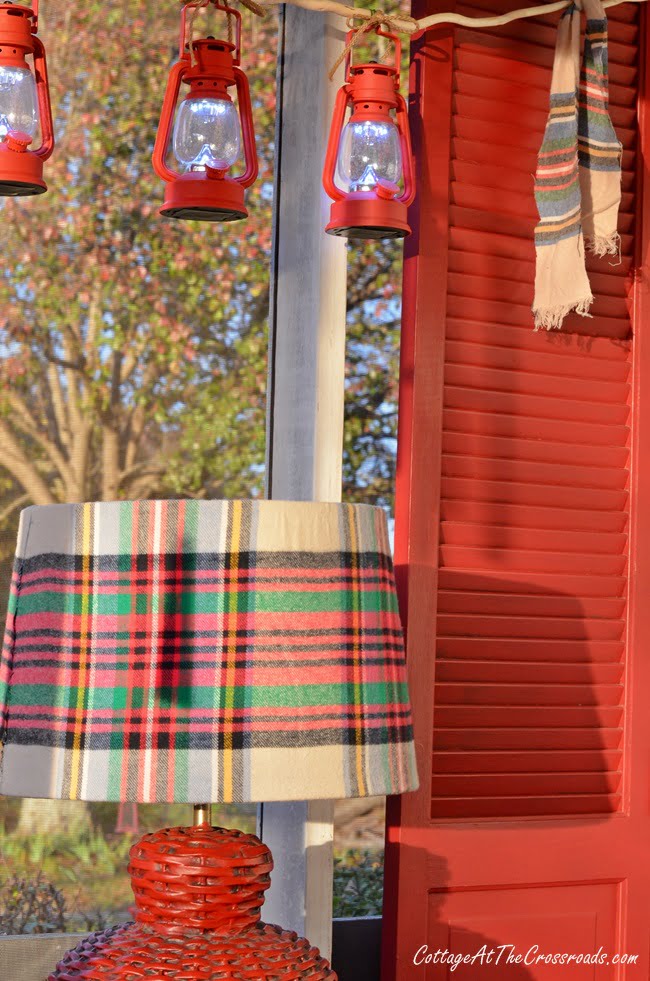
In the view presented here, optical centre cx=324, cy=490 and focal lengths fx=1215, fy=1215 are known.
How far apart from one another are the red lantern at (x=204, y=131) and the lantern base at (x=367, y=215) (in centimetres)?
16

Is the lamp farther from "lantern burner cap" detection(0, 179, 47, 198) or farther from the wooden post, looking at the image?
the wooden post

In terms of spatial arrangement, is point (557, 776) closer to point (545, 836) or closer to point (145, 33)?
point (545, 836)

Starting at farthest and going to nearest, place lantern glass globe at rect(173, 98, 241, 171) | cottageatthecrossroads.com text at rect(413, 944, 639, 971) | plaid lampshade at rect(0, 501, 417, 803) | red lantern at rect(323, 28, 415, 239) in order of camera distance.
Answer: cottageatthecrossroads.com text at rect(413, 944, 639, 971)
red lantern at rect(323, 28, 415, 239)
lantern glass globe at rect(173, 98, 241, 171)
plaid lampshade at rect(0, 501, 417, 803)

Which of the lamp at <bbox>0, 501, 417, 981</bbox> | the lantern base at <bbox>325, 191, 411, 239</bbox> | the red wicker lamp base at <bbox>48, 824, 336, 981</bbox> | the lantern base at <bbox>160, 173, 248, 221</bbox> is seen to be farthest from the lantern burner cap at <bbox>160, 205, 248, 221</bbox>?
the red wicker lamp base at <bbox>48, 824, 336, 981</bbox>

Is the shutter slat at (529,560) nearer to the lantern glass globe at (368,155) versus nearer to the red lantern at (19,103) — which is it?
the lantern glass globe at (368,155)

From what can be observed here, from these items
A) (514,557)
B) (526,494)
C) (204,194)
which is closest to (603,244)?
(526,494)

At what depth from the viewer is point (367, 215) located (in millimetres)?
1669

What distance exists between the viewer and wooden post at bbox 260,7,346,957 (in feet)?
6.40

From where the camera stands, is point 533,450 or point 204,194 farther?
point 533,450

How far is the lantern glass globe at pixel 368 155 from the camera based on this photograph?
1666 millimetres

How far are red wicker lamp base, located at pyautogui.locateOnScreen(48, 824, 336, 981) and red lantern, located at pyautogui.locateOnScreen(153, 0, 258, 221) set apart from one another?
2.60 feet

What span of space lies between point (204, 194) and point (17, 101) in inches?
10.1

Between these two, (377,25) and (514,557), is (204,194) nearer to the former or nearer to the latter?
(377,25)

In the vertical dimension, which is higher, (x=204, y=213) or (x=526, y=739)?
(x=204, y=213)
